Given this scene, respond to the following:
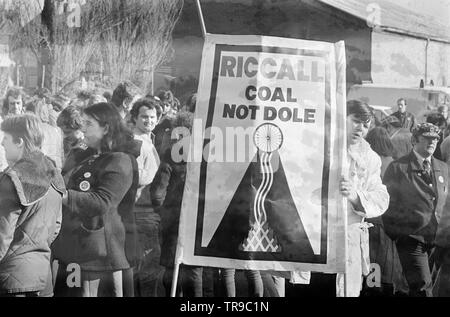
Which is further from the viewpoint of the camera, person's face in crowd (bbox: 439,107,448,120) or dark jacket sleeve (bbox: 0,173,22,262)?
person's face in crowd (bbox: 439,107,448,120)

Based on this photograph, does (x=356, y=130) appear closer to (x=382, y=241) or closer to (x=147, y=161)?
(x=382, y=241)

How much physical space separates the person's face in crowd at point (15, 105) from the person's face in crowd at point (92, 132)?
16.7 inches

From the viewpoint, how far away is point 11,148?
5.16 meters

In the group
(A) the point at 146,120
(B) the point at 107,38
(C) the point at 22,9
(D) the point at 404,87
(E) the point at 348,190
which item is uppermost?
(C) the point at 22,9

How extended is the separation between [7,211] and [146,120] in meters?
1.08

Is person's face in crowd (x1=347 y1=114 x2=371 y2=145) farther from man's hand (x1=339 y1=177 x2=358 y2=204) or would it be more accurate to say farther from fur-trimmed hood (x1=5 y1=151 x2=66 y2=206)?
fur-trimmed hood (x1=5 y1=151 x2=66 y2=206)

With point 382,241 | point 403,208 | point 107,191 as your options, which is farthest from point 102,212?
point 403,208

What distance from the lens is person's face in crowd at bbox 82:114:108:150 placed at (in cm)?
519

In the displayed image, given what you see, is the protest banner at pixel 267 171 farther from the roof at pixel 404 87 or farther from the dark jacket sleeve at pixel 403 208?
the dark jacket sleeve at pixel 403 208

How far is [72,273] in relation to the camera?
5156 millimetres

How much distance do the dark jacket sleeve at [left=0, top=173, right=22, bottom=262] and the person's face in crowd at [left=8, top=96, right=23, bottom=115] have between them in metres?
0.43

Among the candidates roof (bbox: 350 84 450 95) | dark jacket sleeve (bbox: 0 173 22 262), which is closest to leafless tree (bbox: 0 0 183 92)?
dark jacket sleeve (bbox: 0 173 22 262)
